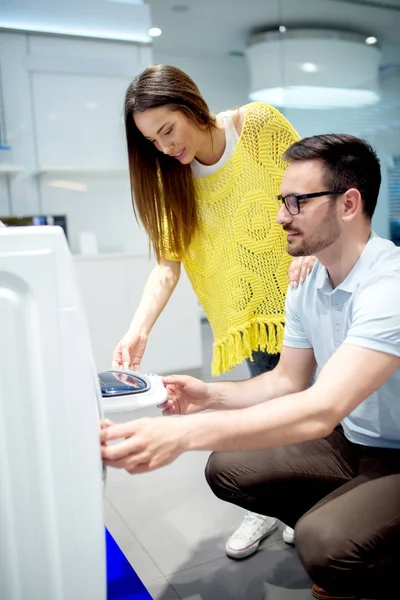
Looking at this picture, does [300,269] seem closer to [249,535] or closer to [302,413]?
[302,413]

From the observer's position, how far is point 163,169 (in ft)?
4.86

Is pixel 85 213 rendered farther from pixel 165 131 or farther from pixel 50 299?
pixel 50 299

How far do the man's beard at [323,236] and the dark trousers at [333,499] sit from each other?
1.49ft

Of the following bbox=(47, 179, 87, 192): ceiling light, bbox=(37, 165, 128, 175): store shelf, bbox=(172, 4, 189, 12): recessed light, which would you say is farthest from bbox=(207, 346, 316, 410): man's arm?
bbox=(172, 4, 189, 12): recessed light

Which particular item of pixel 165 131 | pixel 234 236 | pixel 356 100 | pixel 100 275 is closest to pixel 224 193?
pixel 234 236

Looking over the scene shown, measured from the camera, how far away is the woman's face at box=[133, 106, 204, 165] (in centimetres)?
130

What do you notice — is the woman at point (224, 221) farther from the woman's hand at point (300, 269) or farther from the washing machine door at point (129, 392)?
the washing machine door at point (129, 392)

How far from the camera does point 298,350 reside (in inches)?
54.2

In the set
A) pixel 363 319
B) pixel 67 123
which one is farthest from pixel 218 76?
pixel 363 319

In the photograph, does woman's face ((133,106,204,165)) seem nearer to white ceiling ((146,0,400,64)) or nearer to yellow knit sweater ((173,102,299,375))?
yellow knit sweater ((173,102,299,375))

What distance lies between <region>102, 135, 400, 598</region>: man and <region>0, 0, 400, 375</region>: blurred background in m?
2.01

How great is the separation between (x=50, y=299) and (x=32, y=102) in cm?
331

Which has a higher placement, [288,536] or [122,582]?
[122,582]

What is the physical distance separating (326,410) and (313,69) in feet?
13.8
